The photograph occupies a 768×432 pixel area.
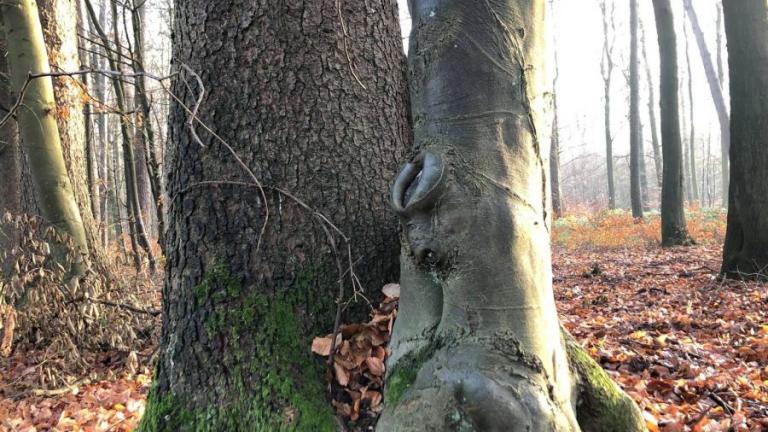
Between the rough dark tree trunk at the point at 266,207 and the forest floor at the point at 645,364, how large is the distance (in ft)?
0.88

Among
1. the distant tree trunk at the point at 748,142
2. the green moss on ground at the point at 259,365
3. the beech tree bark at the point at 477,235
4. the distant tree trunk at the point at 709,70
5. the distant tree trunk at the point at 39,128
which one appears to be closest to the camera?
the beech tree bark at the point at 477,235

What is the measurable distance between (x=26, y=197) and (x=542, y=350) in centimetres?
540

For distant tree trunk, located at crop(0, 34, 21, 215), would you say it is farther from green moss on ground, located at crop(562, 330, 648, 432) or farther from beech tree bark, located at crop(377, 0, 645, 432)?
green moss on ground, located at crop(562, 330, 648, 432)

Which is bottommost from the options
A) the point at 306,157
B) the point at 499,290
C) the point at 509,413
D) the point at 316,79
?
the point at 509,413

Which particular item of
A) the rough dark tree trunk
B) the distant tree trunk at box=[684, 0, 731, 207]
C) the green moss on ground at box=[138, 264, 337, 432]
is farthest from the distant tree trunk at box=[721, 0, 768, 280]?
the distant tree trunk at box=[684, 0, 731, 207]

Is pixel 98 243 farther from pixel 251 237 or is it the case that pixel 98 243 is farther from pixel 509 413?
pixel 509 413

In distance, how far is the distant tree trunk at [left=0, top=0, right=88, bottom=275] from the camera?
4.61 m

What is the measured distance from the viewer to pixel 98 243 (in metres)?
4.94

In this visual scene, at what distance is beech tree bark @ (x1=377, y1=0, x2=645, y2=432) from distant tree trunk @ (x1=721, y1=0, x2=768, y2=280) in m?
5.68

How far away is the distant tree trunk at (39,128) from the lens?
4.61m

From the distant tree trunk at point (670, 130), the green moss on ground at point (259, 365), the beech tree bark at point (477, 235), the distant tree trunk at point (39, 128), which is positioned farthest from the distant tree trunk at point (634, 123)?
the green moss on ground at point (259, 365)

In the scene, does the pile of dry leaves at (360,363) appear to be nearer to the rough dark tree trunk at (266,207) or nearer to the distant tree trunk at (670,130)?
the rough dark tree trunk at (266,207)

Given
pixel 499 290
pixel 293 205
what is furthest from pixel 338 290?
pixel 499 290

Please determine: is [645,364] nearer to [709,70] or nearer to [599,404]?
[599,404]
